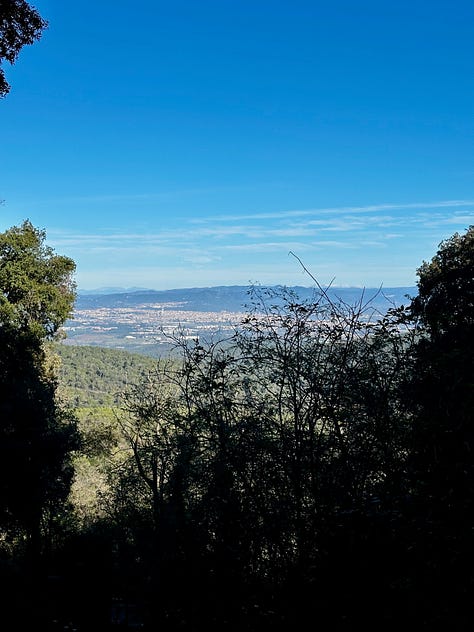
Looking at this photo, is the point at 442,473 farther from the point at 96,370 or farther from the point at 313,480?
the point at 96,370

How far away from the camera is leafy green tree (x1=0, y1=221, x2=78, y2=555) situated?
1151 cm

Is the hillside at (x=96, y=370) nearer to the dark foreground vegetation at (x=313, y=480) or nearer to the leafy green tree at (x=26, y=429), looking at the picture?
the leafy green tree at (x=26, y=429)

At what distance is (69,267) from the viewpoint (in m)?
18.8

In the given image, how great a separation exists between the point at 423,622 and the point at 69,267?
17.6 metres

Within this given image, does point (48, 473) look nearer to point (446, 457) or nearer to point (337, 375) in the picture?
point (337, 375)

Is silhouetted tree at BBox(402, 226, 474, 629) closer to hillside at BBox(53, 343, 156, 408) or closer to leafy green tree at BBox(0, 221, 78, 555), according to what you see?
leafy green tree at BBox(0, 221, 78, 555)

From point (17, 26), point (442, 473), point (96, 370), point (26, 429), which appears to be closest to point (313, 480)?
point (442, 473)

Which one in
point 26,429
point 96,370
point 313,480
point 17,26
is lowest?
point 96,370

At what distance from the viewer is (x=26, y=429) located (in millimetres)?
11945

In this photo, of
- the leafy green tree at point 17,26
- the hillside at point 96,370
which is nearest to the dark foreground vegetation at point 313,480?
the leafy green tree at point 17,26

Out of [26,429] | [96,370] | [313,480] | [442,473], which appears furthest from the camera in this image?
[96,370]

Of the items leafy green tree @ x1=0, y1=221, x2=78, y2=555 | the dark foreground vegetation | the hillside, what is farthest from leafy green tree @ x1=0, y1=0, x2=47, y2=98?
the hillside

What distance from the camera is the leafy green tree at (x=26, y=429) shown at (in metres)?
11.5

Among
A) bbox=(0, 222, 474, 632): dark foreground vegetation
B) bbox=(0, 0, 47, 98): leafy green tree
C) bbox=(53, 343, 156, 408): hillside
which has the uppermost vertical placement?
bbox=(0, 0, 47, 98): leafy green tree
